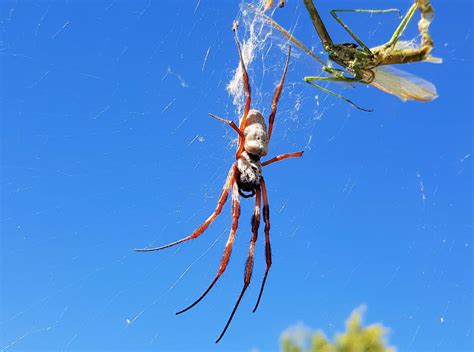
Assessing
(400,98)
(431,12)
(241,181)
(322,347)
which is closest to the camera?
(431,12)

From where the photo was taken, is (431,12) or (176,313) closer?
(431,12)

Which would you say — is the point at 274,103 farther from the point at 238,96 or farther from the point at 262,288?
the point at 262,288

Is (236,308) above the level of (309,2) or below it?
below

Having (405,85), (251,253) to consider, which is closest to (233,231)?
(251,253)

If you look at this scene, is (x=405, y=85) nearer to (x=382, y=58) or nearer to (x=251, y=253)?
(x=382, y=58)

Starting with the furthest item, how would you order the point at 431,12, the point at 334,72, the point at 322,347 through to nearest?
the point at 322,347
the point at 334,72
the point at 431,12

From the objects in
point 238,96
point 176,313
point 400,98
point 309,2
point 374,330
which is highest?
point 374,330

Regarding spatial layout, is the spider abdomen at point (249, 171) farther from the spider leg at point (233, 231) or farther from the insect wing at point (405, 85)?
the insect wing at point (405, 85)

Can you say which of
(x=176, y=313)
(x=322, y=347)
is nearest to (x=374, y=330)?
(x=322, y=347)
